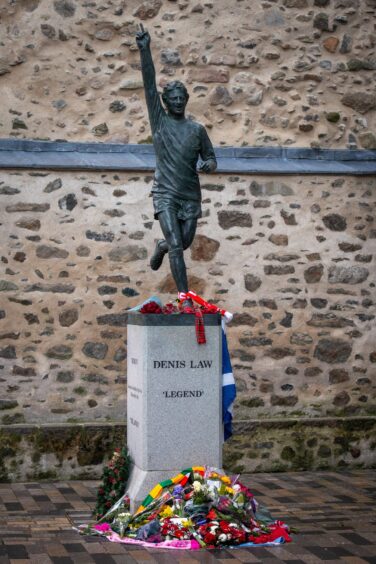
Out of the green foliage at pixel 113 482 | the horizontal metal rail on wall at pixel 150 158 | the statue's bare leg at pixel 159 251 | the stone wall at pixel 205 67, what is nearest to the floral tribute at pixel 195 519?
the green foliage at pixel 113 482

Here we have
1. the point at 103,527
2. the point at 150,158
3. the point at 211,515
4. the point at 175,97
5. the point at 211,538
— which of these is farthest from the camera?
the point at 150,158

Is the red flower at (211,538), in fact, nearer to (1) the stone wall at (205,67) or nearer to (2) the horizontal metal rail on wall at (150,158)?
(2) the horizontal metal rail on wall at (150,158)

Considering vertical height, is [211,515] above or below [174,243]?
below

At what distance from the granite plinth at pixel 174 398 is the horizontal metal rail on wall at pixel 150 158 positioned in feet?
8.91

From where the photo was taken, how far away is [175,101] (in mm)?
7512

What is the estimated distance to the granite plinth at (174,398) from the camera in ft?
23.9

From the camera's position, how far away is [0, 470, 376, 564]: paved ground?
6.55 m

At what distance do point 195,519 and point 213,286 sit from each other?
3.36 metres

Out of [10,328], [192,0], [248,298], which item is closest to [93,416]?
[10,328]

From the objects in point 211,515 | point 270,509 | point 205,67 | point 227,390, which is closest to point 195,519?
point 211,515

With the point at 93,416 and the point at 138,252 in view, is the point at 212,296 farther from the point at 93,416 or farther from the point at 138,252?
the point at 93,416

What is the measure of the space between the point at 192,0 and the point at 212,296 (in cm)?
281

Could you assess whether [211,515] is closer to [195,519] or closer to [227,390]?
[195,519]

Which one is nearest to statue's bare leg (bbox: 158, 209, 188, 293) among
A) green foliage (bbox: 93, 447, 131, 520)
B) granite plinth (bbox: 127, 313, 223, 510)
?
granite plinth (bbox: 127, 313, 223, 510)
